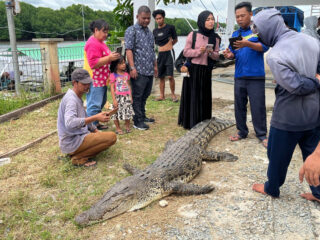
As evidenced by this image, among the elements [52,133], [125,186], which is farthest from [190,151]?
[52,133]

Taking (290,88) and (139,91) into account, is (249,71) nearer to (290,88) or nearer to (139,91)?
(139,91)

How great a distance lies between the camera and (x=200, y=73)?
4914mm

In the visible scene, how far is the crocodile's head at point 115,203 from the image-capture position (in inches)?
107

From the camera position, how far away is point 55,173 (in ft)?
12.1

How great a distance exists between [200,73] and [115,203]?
2863mm

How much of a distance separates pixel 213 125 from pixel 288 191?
2.10 metres

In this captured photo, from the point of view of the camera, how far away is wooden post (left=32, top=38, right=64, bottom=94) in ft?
24.0

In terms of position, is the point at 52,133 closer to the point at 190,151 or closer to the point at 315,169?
the point at 190,151

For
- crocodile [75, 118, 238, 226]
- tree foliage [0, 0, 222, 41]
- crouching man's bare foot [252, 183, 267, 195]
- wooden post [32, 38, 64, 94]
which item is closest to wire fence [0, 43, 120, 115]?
wooden post [32, 38, 64, 94]

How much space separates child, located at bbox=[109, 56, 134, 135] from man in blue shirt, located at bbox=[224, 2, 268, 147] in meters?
1.73

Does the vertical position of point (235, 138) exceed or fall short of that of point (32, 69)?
it falls short

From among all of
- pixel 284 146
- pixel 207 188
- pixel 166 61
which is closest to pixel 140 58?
pixel 166 61

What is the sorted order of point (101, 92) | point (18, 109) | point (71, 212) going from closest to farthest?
point (71, 212)
point (101, 92)
point (18, 109)

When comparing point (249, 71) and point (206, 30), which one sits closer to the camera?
point (249, 71)
